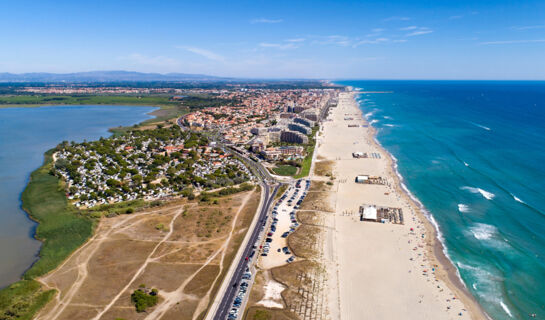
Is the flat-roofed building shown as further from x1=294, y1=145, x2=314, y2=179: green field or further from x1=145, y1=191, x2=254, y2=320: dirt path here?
x1=145, y1=191, x2=254, y2=320: dirt path

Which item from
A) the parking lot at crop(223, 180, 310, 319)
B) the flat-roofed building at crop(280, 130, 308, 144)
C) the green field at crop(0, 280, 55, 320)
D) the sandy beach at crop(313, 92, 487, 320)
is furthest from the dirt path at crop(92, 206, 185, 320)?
the flat-roofed building at crop(280, 130, 308, 144)

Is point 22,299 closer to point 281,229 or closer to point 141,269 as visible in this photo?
point 141,269

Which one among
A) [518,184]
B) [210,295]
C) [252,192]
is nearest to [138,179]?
[252,192]

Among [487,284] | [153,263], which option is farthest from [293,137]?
[487,284]

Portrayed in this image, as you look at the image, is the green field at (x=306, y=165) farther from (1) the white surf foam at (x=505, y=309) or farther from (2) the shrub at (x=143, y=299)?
(1) the white surf foam at (x=505, y=309)

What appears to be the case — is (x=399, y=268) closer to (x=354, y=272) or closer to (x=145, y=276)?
(x=354, y=272)
